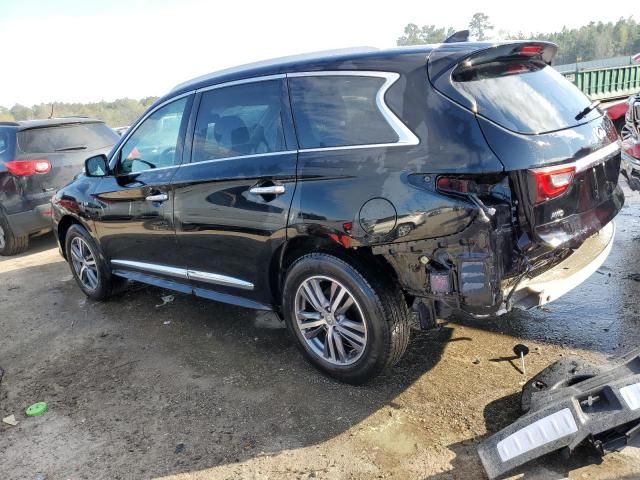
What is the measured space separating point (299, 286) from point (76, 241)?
10.0 feet

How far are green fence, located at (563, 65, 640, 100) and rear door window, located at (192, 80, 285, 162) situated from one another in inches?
602

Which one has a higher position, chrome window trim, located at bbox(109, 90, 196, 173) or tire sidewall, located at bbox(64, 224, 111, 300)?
chrome window trim, located at bbox(109, 90, 196, 173)

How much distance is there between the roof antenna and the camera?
Result: 3293 millimetres

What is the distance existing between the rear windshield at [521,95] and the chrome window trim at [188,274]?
189 centimetres

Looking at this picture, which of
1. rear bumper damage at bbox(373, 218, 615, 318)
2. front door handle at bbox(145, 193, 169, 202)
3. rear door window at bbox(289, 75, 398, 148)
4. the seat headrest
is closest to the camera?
rear bumper damage at bbox(373, 218, 615, 318)

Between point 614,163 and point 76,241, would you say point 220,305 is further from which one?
point 614,163

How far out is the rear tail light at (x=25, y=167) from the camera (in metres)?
7.01

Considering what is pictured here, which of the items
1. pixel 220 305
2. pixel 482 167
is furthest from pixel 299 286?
pixel 220 305

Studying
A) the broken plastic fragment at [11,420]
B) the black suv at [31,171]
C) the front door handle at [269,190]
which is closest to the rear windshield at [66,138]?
the black suv at [31,171]

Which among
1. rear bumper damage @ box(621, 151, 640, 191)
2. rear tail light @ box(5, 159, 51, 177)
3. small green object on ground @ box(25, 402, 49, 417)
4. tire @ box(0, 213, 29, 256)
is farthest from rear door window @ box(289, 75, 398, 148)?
tire @ box(0, 213, 29, 256)

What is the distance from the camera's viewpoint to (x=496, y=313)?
8.84 feet

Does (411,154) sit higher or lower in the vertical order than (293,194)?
higher

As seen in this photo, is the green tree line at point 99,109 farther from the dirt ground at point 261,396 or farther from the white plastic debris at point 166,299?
the dirt ground at point 261,396

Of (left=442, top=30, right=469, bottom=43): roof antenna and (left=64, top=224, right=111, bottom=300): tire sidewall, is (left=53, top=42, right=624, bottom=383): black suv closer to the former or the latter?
(left=442, top=30, right=469, bottom=43): roof antenna
